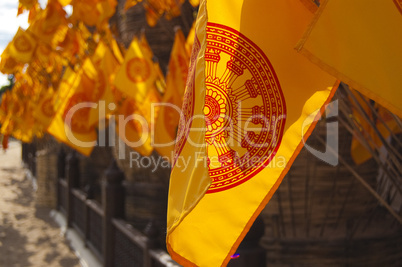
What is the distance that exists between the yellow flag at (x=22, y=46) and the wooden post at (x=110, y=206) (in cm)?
392

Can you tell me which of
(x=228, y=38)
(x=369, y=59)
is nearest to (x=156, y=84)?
(x=228, y=38)

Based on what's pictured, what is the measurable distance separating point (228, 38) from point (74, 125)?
5.44 metres

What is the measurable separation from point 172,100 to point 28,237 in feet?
20.6

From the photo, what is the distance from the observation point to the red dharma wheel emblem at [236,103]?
2.03 m

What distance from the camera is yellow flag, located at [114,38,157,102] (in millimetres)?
6066

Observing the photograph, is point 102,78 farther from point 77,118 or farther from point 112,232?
point 112,232

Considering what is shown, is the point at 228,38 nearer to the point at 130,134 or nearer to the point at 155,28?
the point at 130,134

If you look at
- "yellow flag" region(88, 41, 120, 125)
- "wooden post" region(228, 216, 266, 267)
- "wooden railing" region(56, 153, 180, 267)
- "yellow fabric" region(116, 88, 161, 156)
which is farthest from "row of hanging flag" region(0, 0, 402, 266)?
"yellow flag" region(88, 41, 120, 125)

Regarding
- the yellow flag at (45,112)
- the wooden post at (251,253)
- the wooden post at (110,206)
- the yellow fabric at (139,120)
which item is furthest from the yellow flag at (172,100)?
the yellow flag at (45,112)

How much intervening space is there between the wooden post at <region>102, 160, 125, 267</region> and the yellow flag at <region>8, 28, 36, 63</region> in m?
3.92

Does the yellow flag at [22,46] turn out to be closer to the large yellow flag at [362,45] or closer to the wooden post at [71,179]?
the wooden post at [71,179]

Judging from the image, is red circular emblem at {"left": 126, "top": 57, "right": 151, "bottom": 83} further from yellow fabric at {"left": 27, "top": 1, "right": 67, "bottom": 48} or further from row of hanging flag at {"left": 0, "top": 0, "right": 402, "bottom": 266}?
row of hanging flag at {"left": 0, "top": 0, "right": 402, "bottom": 266}

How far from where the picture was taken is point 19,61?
8477mm

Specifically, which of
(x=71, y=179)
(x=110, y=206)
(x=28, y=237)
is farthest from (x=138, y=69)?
(x=28, y=237)
